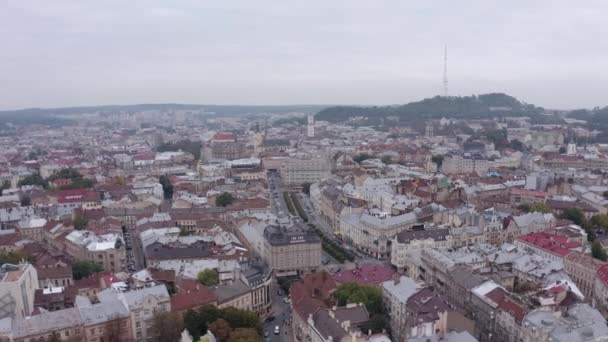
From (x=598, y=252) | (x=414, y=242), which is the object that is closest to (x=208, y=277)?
(x=414, y=242)

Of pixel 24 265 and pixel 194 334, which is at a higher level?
pixel 24 265

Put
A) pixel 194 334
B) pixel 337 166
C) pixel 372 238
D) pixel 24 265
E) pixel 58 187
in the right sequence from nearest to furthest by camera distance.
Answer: pixel 194 334 → pixel 24 265 → pixel 372 238 → pixel 58 187 → pixel 337 166

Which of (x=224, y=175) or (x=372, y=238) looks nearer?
(x=372, y=238)

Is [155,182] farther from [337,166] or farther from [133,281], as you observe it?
[133,281]

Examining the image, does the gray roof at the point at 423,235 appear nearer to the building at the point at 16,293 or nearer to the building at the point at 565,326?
the building at the point at 565,326

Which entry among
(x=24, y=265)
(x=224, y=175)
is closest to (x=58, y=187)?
(x=224, y=175)

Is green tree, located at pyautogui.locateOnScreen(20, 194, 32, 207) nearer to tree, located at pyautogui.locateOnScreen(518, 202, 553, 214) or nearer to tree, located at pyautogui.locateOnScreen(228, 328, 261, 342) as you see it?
tree, located at pyautogui.locateOnScreen(228, 328, 261, 342)

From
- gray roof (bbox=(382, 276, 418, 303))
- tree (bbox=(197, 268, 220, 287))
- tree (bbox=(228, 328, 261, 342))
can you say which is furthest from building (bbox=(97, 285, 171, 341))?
gray roof (bbox=(382, 276, 418, 303))
